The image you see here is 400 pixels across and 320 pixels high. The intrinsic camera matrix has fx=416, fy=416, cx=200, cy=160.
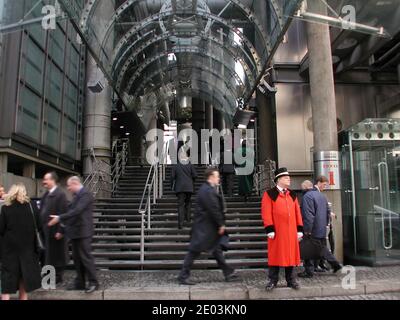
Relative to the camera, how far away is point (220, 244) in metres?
6.67

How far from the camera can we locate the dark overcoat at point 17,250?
18.4 feet

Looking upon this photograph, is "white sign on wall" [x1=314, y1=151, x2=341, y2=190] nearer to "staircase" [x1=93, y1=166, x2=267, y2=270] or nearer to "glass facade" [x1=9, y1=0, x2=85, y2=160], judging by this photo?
"staircase" [x1=93, y1=166, x2=267, y2=270]

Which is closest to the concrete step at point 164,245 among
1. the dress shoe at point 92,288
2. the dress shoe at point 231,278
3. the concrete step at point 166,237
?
the concrete step at point 166,237

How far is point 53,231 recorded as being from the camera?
6.52 m

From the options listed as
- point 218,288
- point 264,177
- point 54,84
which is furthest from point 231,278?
point 54,84

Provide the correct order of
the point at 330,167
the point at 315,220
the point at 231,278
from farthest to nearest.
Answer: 1. the point at 330,167
2. the point at 315,220
3. the point at 231,278

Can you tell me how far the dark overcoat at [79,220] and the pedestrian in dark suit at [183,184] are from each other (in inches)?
142

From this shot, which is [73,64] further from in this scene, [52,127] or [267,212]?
[267,212]

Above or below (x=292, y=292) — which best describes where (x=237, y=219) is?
above

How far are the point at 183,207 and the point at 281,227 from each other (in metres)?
3.92
